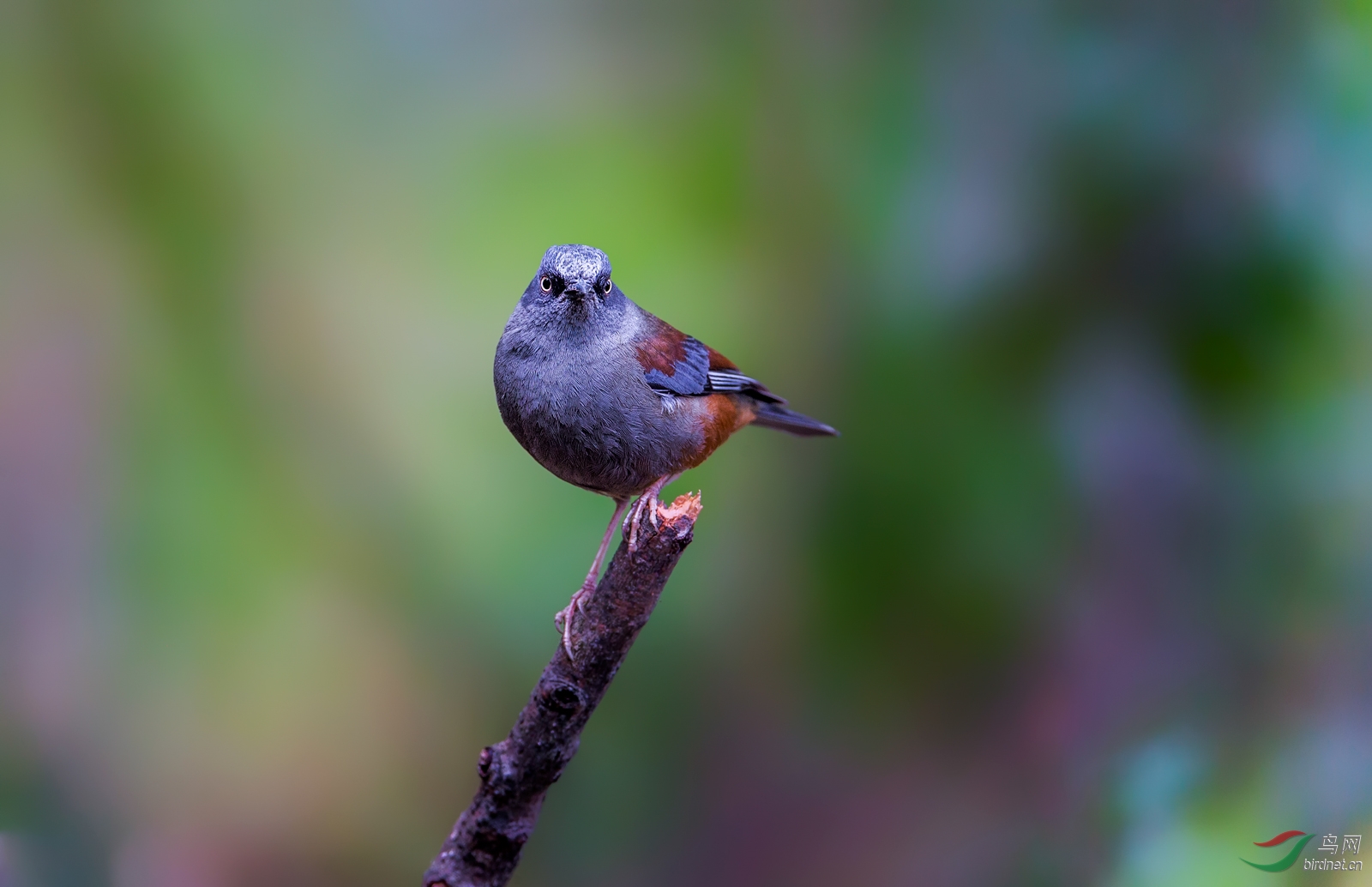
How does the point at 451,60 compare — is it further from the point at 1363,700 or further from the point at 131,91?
the point at 1363,700

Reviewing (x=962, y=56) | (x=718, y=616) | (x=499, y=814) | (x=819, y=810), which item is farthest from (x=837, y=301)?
(x=499, y=814)

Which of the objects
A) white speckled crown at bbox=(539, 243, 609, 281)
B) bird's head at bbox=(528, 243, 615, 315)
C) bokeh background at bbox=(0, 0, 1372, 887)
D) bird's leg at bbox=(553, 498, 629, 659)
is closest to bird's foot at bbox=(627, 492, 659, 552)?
bird's leg at bbox=(553, 498, 629, 659)

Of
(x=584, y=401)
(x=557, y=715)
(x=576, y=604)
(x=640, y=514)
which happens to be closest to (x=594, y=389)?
(x=584, y=401)

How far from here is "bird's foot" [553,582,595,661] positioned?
3496 millimetres

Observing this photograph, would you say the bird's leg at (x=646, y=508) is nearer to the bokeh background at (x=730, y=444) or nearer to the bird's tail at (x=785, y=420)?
the bird's tail at (x=785, y=420)

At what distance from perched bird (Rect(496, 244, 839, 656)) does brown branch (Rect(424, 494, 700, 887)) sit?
0.25 feet

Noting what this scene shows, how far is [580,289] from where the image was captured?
3.36m

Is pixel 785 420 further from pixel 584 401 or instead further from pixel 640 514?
pixel 584 401

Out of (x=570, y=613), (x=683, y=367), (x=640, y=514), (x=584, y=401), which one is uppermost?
(x=683, y=367)

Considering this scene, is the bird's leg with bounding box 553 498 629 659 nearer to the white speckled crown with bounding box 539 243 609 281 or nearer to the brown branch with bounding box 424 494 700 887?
the brown branch with bounding box 424 494 700 887

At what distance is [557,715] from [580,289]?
139cm

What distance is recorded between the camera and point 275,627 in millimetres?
4949

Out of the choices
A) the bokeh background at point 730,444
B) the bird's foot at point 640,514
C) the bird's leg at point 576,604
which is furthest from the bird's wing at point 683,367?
the bokeh background at point 730,444

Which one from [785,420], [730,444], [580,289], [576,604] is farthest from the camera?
[730,444]
